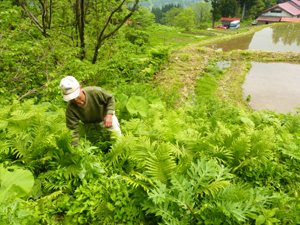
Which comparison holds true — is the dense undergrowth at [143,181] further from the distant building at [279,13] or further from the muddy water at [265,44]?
the distant building at [279,13]

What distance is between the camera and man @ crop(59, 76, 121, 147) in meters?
2.48

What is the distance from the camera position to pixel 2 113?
334 cm

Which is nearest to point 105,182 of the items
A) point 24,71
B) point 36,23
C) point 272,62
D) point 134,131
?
point 134,131

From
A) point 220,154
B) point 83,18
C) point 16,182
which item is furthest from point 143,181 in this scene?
point 83,18

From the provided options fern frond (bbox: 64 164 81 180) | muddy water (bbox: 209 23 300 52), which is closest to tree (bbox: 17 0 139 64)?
fern frond (bbox: 64 164 81 180)

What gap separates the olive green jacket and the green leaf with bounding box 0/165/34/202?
668mm

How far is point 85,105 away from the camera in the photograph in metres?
2.82

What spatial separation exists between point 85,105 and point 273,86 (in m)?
9.73

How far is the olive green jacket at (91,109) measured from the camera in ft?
9.03

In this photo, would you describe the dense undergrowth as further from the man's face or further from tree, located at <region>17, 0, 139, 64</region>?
tree, located at <region>17, 0, 139, 64</region>

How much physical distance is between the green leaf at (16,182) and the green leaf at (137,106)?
264 centimetres

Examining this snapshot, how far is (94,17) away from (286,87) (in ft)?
30.5

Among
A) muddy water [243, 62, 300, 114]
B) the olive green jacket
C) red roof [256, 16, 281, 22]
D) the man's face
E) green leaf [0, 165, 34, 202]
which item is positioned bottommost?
muddy water [243, 62, 300, 114]

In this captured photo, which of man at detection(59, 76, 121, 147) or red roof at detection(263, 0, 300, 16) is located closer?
man at detection(59, 76, 121, 147)
